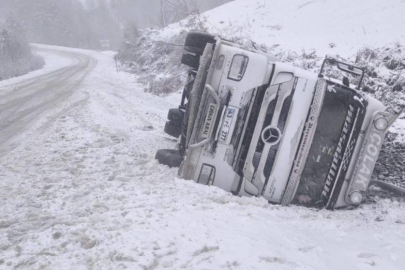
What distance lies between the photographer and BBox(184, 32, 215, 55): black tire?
4910 mm

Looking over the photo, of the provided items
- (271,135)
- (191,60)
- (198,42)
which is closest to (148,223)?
(271,135)

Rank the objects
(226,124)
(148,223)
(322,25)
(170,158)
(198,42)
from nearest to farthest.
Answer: (148,223) < (226,124) < (170,158) < (198,42) < (322,25)

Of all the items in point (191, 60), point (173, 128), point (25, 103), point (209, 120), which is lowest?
point (25, 103)

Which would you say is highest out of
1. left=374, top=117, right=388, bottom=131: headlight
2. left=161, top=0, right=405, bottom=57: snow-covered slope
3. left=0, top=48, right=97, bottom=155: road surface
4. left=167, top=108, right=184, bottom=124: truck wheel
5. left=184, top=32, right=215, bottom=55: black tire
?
left=161, top=0, right=405, bottom=57: snow-covered slope

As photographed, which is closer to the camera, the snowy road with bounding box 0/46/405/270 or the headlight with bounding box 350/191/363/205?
the snowy road with bounding box 0/46/405/270

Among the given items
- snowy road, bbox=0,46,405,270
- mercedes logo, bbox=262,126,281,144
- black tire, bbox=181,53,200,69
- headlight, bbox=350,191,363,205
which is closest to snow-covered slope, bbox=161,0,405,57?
black tire, bbox=181,53,200,69

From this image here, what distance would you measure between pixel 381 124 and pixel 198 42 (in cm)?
256

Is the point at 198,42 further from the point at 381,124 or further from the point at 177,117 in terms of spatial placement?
the point at 381,124

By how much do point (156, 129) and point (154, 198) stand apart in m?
3.78

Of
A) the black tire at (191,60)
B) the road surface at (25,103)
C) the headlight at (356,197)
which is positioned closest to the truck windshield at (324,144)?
the headlight at (356,197)

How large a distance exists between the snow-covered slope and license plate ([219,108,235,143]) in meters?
7.15

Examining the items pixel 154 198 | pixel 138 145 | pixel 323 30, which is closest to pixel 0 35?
pixel 323 30

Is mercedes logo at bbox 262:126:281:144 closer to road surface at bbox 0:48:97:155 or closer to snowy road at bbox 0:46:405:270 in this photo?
snowy road at bbox 0:46:405:270

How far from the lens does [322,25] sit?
14.2 meters
